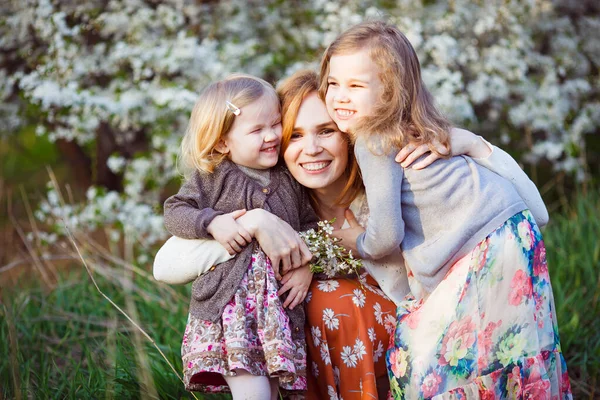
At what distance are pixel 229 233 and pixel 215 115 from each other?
0.47 m

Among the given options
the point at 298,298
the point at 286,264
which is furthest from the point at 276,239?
the point at 298,298

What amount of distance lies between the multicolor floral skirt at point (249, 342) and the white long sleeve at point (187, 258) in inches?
5.5

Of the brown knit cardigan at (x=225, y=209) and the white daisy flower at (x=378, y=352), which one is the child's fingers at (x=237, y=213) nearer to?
the brown knit cardigan at (x=225, y=209)

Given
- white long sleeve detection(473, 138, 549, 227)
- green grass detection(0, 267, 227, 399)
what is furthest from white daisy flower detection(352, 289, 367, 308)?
green grass detection(0, 267, 227, 399)

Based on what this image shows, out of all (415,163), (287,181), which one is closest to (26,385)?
(287,181)

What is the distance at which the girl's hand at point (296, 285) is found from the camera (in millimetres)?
2420

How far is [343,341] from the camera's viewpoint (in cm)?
247

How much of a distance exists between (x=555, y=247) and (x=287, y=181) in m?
2.49

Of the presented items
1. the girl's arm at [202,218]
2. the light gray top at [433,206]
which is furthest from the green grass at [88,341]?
the light gray top at [433,206]

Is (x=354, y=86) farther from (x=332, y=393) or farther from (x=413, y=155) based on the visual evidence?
(x=332, y=393)

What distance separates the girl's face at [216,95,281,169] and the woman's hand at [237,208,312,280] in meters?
0.22

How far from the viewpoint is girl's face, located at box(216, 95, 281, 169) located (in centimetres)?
249

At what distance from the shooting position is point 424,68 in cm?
477

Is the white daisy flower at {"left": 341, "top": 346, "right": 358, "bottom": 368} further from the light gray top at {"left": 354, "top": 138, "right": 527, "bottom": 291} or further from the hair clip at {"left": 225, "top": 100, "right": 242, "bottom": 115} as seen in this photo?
the hair clip at {"left": 225, "top": 100, "right": 242, "bottom": 115}
